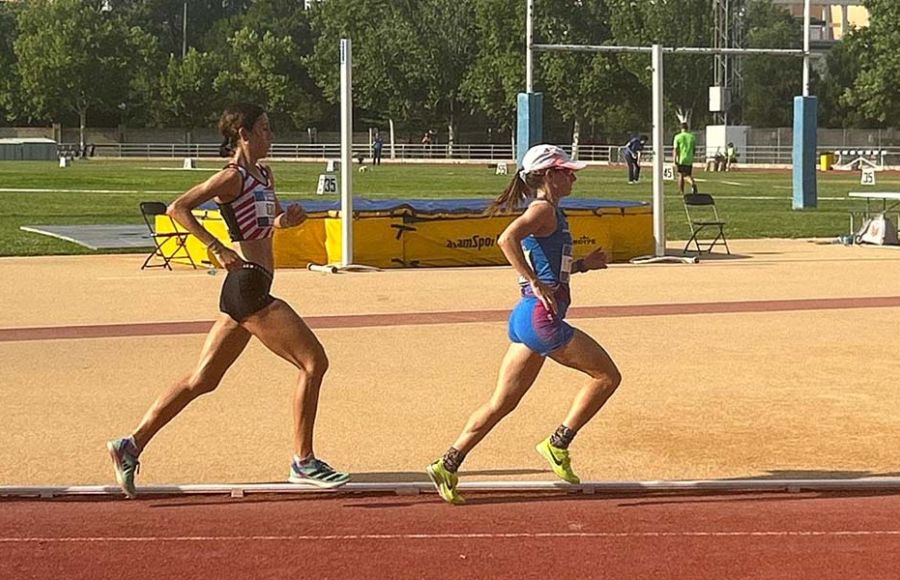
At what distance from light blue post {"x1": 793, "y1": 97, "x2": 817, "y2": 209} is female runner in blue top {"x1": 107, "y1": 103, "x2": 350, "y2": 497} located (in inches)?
1118

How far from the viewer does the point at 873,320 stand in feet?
47.3

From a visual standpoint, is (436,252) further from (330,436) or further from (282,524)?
(282,524)

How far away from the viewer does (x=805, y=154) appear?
113 ft

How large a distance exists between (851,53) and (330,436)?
269ft

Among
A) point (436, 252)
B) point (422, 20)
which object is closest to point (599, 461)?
point (436, 252)

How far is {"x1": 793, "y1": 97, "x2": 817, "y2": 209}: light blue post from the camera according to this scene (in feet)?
113

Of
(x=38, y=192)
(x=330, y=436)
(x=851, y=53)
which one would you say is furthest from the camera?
(x=851, y=53)

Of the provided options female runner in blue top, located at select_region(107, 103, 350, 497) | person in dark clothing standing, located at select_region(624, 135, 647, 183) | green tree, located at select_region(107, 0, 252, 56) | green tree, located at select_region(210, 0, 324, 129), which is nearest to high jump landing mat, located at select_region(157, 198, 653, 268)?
female runner in blue top, located at select_region(107, 103, 350, 497)

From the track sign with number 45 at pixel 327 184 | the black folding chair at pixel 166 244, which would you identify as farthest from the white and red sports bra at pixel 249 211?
the track sign with number 45 at pixel 327 184

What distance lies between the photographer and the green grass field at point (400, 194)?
91.7 ft

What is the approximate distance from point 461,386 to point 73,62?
90.7 m

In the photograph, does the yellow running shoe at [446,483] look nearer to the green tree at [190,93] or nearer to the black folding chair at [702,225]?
the black folding chair at [702,225]

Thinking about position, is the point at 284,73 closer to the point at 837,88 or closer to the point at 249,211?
the point at 837,88

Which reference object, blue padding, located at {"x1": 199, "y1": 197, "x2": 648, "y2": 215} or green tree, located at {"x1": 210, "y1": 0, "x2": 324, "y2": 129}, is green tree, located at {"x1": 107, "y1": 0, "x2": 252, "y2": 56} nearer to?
green tree, located at {"x1": 210, "y1": 0, "x2": 324, "y2": 129}
